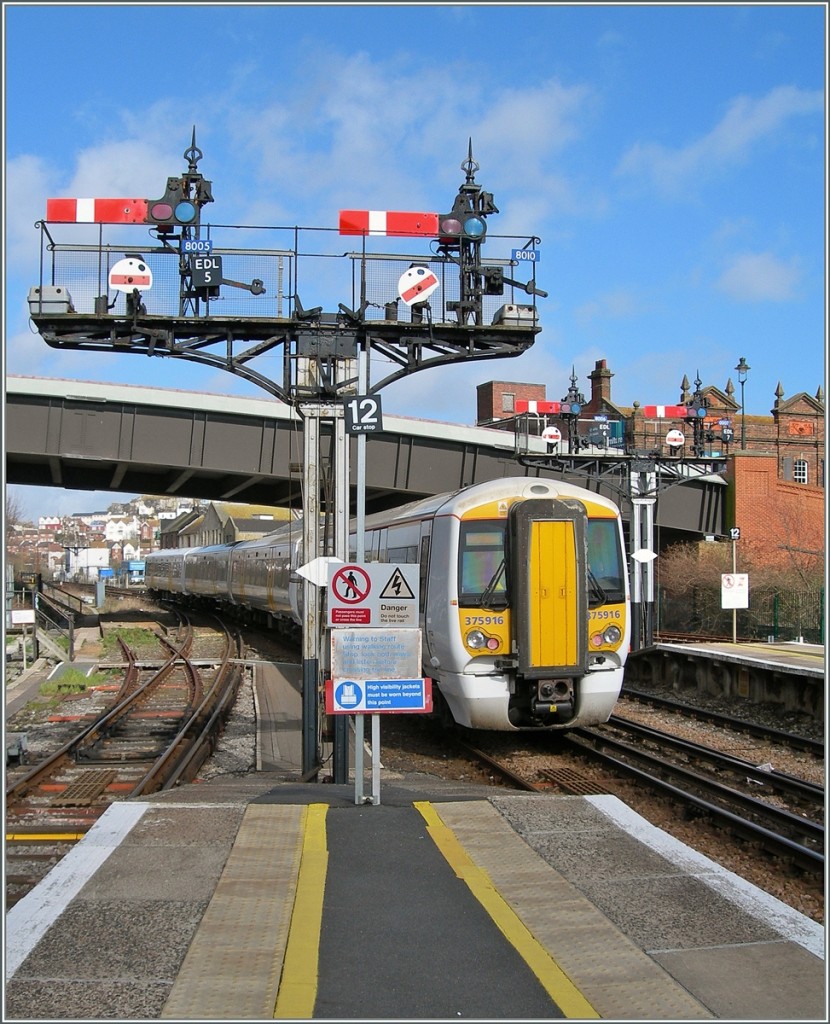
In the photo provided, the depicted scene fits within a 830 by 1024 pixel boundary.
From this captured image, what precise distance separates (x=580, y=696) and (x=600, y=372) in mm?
51582

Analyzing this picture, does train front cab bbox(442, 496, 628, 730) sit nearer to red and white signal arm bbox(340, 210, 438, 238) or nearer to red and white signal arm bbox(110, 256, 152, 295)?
red and white signal arm bbox(340, 210, 438, 238)

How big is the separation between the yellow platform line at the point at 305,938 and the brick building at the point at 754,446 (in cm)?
1998

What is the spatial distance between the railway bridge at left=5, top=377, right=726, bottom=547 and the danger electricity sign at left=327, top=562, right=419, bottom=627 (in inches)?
658

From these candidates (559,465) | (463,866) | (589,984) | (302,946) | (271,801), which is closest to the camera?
(589,984)

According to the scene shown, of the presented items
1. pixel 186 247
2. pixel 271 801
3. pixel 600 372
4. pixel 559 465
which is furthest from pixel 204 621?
pixel 271 801

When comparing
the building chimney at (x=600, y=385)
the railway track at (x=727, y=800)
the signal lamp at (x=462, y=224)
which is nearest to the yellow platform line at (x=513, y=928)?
the railway track at (x=727, y=800)

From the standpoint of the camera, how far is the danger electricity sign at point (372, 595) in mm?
8070

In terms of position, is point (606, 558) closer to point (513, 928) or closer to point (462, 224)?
point (462, 224)

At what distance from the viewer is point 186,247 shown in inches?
448

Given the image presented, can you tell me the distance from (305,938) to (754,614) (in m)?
25.1

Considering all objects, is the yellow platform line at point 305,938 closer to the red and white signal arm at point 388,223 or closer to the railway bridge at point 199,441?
the red and white signal arm at point 388,223

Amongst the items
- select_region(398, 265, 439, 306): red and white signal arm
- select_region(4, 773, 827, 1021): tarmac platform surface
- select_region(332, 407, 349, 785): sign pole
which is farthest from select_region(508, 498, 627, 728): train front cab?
select_region(4, 773, 827, 1021): tarmac platform surface

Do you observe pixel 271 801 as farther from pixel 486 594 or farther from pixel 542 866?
pixel 486 594

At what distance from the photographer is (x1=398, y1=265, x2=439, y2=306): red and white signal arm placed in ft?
37.3
